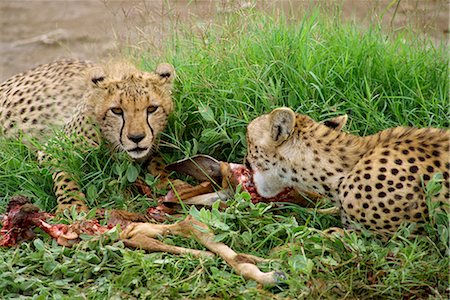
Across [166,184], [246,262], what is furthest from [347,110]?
[246,262]

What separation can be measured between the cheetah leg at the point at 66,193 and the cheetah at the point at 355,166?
94cm

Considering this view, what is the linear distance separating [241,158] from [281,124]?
2.19 feet

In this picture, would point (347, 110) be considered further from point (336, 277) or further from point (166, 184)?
point (336, 277)

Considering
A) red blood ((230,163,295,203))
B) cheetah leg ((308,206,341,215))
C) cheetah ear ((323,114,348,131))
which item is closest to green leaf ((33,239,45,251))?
red blood ((230,163,295,203))

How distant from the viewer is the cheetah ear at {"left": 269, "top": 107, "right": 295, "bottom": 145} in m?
4.13

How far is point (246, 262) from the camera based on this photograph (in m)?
3.71

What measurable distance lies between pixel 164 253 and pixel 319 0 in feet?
7.36

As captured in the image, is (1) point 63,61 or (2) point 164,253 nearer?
(2) point 164,253

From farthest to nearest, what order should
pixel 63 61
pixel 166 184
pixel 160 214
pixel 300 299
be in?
Result: pixel 63 61, pixel 166 184, pixel 160 214, pixel 300 299

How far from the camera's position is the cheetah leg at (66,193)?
15.4 ft

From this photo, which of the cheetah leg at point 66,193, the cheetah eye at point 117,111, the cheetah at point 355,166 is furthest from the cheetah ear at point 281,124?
the cheetah leg at point 66,193

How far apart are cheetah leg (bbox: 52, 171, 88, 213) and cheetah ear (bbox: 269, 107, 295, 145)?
1120 mm

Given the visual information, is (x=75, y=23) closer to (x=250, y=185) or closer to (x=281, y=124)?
(x=250, y=185)

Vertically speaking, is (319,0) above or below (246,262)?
above
